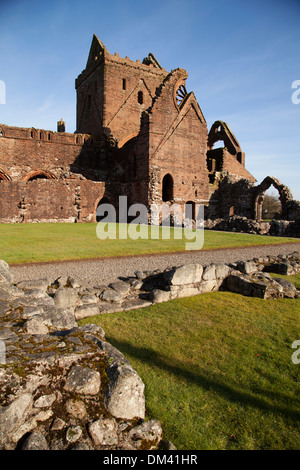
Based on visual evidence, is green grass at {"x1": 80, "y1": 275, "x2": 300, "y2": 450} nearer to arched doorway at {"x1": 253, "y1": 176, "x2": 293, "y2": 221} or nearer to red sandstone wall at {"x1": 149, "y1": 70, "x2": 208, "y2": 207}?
red sandstone wall at {"x1": 149, "y1": 70, "x2": 208, "y2": 207}

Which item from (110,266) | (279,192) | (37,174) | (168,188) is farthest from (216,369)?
(37,174)

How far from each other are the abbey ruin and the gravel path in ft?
44.3

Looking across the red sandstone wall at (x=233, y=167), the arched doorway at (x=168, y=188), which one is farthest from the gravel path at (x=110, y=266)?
the red sandstone wall at (x=233, y=167)

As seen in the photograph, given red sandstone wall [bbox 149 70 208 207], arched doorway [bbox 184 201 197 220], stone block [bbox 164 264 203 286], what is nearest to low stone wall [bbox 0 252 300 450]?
stone block [bbox 164 264 203 286]

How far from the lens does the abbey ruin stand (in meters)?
22.8

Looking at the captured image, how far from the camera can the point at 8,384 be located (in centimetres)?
216

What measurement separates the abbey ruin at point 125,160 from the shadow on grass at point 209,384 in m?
19.5

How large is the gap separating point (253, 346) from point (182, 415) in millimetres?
1699

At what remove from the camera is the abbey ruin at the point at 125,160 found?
22.8m

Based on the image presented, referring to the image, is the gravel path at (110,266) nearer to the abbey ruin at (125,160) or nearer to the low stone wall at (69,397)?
the low stone wall at (69,397)

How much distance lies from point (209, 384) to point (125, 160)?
28.1 m
